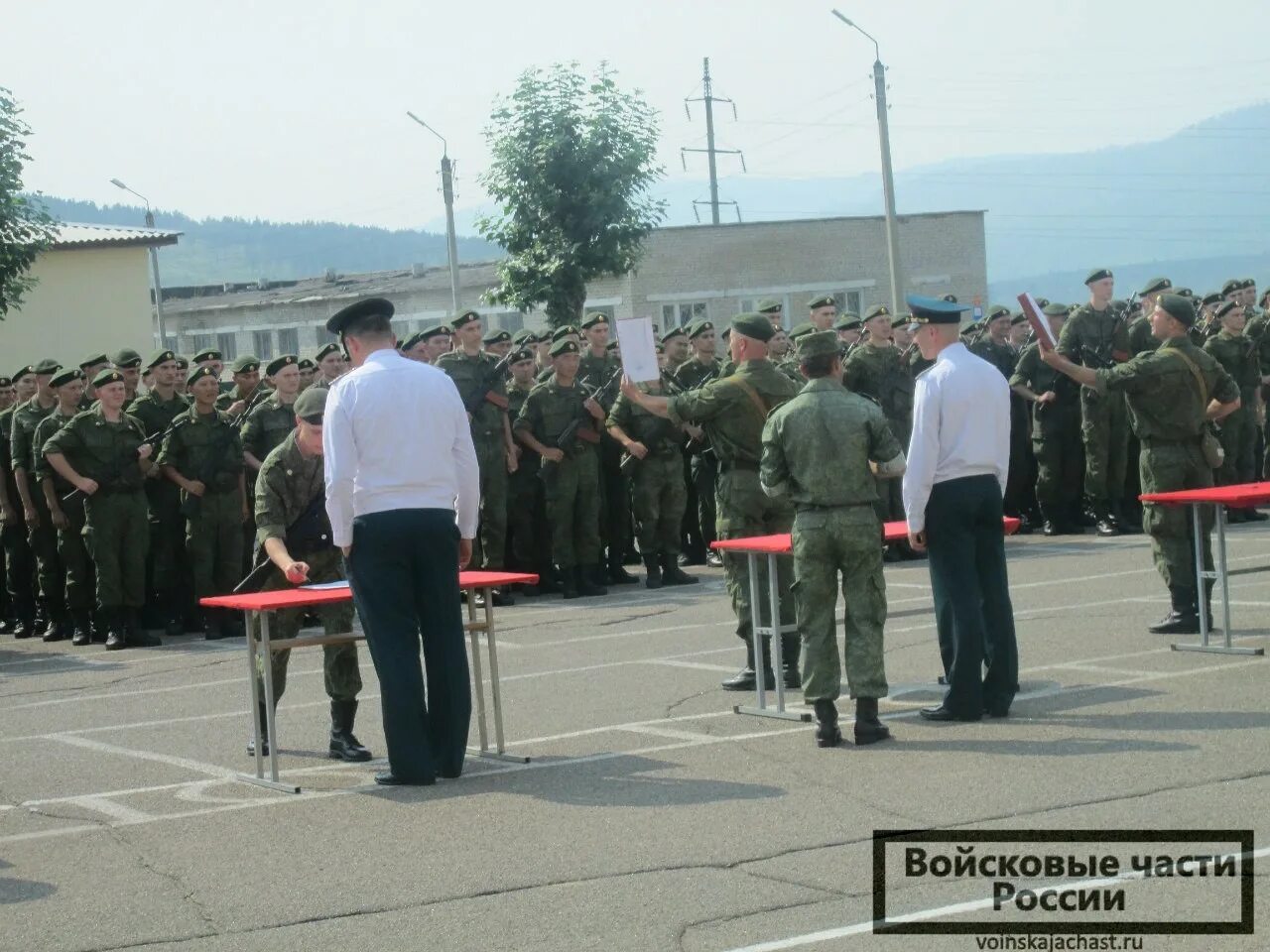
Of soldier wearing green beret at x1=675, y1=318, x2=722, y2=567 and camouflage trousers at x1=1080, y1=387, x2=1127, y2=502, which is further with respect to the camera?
camouflage trousers at x1=1080, y1=387, x2=1127, y2=502

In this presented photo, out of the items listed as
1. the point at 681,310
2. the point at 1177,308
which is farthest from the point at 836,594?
the point at 681,310

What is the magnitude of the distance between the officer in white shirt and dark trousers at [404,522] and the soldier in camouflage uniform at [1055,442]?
12236 millimetres

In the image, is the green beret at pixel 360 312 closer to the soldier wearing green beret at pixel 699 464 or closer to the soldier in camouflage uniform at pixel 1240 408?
the soldier wearing green beret at pixel 699 464

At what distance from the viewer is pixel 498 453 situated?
57.3 feet

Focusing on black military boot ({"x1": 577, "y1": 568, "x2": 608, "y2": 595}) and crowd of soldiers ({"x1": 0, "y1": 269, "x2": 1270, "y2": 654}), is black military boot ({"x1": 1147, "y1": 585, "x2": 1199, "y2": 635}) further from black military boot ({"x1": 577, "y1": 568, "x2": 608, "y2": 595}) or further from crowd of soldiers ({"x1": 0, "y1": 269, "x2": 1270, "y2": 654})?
black military boot ({"x1": 577, "y1": 568, "x2": 608, "y2": 595})

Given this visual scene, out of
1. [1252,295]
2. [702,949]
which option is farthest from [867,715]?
[1252,295]

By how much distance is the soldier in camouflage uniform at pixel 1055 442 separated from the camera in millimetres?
20484

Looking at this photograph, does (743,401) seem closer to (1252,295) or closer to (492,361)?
(492,361)

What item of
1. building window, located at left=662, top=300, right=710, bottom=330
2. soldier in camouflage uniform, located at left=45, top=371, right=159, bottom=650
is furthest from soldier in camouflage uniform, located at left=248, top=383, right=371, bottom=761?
building window, located at left=662, top=300, right=710, bottom=330

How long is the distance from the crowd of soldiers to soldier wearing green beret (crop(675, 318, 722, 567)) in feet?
0.09

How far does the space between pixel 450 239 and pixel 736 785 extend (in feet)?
125

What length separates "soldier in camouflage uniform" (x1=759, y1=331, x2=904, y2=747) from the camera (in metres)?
9.55

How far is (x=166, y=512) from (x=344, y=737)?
7772 mm

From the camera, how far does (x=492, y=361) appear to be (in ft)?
57.4
